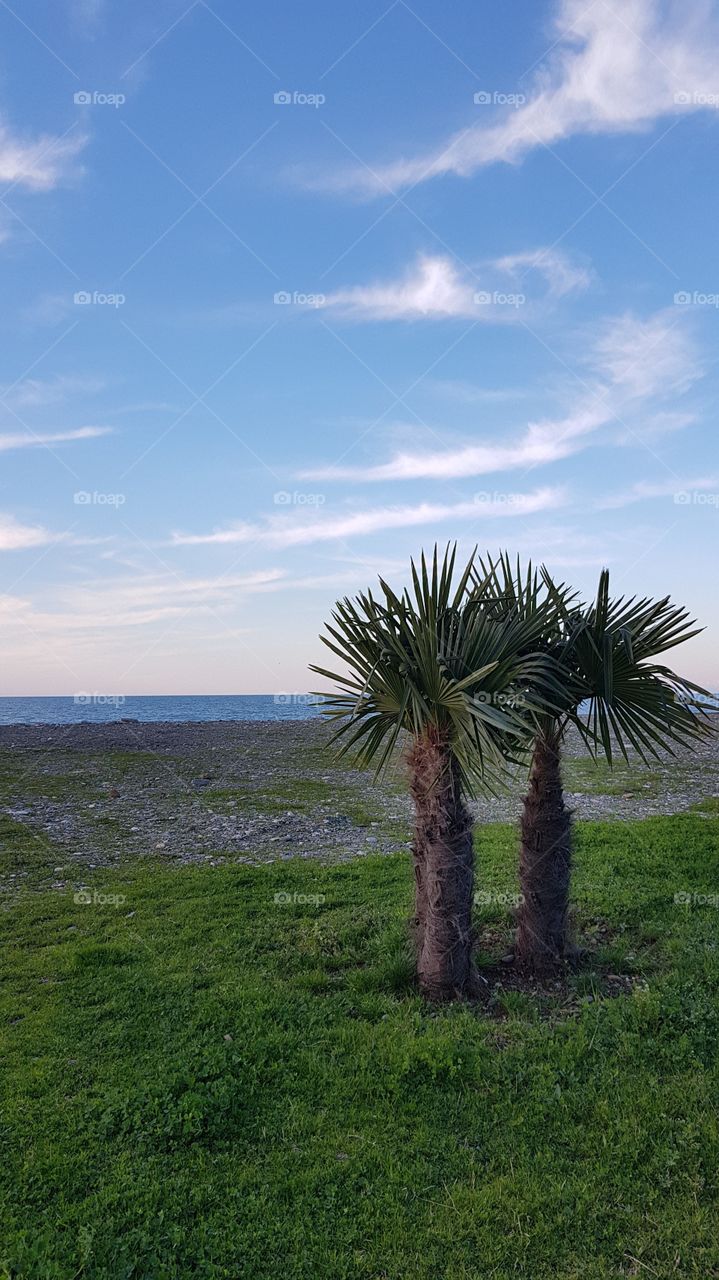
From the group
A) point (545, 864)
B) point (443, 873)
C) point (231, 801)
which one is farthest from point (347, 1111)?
point (231, 801)

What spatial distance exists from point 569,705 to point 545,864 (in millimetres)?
1854

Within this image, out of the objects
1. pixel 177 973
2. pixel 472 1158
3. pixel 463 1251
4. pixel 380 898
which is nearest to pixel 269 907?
pixel 380 898

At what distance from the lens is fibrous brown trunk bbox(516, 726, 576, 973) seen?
8320 millimetres

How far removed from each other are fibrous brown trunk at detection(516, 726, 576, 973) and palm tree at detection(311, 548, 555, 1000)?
0.94m

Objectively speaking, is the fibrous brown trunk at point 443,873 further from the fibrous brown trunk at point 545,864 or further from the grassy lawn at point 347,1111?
the fibrous brown trunk at point 545,864

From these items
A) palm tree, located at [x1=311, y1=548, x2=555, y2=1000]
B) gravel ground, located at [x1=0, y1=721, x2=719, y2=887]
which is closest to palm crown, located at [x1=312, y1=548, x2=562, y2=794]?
palm tree, located at [x1=311, y1=548, x2=555, y2=1000]

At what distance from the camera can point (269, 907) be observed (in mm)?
10695

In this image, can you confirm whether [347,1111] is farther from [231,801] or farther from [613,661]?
[231,801]

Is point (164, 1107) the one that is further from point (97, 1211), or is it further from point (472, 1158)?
point (472, 1158)

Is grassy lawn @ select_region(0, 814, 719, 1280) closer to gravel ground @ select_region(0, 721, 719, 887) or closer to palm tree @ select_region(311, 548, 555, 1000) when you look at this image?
palm tree @ select_region(311, 548, 555, 1000)

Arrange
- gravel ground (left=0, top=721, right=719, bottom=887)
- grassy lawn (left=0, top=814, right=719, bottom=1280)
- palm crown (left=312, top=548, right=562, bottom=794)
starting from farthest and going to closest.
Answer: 1. gravel ground (left=0, top=721, right=719, bottom=887)
2. palm crown (left=312, top=548, right=562, bottom=794)
3. grassy lawn (left=0, top=814, right=719, bottom=1280)

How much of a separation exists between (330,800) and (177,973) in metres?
12.8

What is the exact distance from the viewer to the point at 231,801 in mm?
20719

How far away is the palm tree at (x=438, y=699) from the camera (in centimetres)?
746
